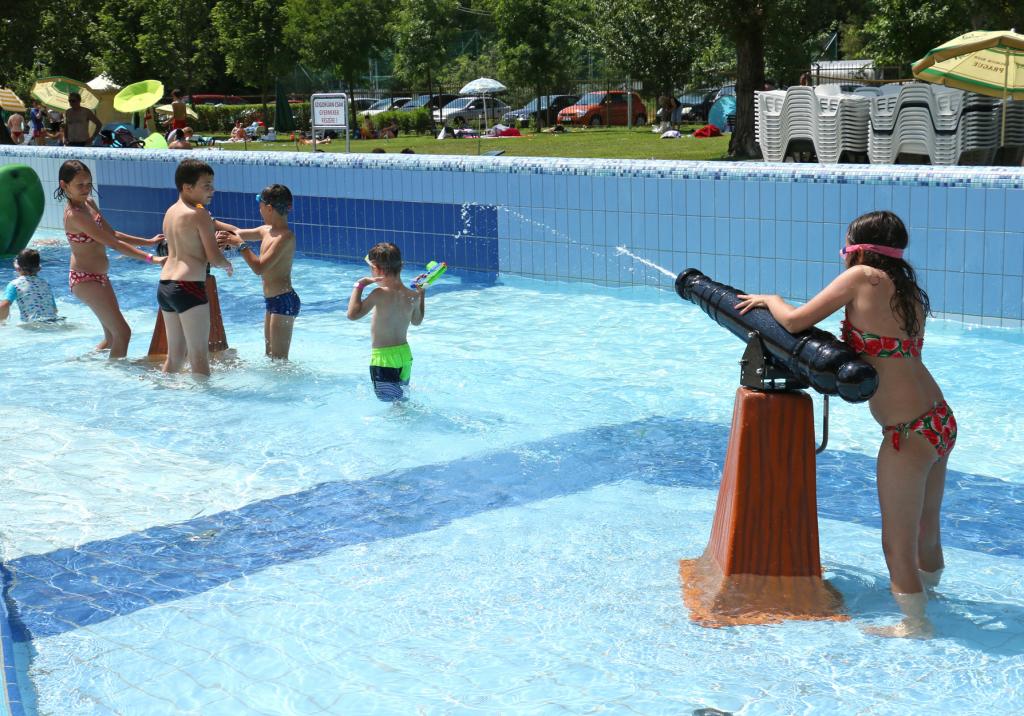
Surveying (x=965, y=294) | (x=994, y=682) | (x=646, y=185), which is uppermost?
(x=646, y=185)

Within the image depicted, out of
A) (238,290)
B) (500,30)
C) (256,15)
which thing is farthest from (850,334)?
(256,15)

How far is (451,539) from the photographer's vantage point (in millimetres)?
5090

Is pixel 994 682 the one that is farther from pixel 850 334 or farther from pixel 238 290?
pixel 238 290

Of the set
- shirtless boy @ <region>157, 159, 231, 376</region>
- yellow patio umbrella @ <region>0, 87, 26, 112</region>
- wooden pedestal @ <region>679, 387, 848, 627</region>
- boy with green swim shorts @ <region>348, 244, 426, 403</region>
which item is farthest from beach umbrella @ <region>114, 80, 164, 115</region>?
wooden pedestal @ <region>679, 387, 848, 627</region>

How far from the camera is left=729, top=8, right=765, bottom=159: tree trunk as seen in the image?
18.7 m

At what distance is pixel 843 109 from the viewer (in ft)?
49.1

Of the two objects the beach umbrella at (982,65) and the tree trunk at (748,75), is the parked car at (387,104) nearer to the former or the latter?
the tree trunk at (748,75)

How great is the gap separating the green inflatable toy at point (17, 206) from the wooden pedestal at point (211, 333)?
5737 mm

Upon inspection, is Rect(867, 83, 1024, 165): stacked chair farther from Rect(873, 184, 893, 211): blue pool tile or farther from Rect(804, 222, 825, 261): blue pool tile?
Rect(873, 184, 893, 211): blue pool tile

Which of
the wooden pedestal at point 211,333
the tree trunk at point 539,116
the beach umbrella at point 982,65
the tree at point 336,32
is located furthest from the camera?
the tree at point 336,32

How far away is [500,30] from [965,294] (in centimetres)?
3395

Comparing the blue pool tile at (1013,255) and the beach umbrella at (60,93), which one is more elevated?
the beach umbrella at (60,93)

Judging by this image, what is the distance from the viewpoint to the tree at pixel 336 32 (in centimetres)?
4125

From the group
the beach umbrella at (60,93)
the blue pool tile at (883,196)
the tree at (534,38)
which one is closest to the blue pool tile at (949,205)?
the blue pool tile at (883,196)
